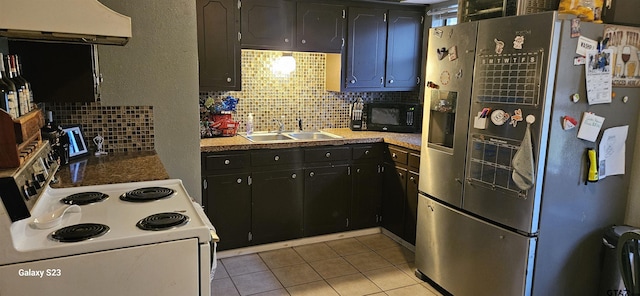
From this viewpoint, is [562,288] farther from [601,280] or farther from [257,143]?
[257,143]

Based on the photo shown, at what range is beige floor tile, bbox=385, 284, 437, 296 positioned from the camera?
3.06 meters

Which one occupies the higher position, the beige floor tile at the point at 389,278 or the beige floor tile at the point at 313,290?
the beige floor tile at the point at 389,278

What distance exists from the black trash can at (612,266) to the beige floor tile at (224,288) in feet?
7.23

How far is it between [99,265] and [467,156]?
6.59 feet

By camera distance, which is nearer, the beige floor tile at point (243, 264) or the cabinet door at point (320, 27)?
the beige floor tile at point (243, 264)

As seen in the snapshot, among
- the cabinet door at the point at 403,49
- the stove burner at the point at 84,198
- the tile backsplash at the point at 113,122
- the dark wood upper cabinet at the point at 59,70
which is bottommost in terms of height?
the stove burner at the point at 84,198

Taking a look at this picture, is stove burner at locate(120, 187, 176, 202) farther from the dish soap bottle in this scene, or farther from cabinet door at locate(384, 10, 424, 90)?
cabinet door at locate(384, 10, 424, 90)

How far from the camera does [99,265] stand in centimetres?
151

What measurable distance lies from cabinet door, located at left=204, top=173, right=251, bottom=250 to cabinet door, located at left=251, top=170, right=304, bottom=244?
0.06 m

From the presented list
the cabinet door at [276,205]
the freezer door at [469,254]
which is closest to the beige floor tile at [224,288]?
the cabinet door at [276,205]

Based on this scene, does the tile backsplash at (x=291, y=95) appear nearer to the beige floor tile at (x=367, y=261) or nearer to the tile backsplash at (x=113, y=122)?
the tile backsplash at (x=113, y=122)

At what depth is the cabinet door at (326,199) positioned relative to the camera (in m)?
3.79

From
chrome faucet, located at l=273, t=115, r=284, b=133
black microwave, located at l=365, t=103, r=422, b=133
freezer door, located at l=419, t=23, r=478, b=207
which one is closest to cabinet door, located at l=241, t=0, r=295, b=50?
chrome faucet, located at l=273, t=115, r=284, b=133

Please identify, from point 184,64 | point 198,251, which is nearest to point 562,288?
point 198,251
